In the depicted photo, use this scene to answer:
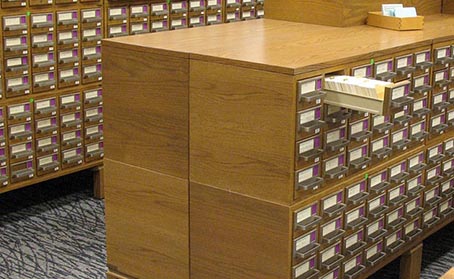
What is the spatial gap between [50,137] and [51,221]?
0.44 metres

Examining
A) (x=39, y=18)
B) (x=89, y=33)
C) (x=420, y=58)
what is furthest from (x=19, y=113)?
(x=420, y=58)

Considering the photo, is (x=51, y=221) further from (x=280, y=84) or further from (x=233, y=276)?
(x=280, y=84)

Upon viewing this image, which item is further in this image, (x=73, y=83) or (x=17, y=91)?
(x=73, y=83)

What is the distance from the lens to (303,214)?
2.41 m

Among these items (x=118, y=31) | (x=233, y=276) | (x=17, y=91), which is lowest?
(x=233, y=276)

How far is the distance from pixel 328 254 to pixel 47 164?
6.44ft

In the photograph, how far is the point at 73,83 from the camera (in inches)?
162

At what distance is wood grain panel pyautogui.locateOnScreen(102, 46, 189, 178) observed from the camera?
254 cm

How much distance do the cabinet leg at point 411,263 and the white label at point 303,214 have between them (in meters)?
0.96

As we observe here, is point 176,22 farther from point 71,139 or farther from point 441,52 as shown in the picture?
point 441,52

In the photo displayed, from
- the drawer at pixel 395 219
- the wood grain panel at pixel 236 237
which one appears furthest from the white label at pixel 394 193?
the wood grain panel at pixel 236 237

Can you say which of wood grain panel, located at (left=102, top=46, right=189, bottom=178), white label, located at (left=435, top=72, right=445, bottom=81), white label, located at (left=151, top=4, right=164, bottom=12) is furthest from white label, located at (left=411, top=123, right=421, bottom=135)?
white label, located at (left=151, top=4, right=164, bottom=12)

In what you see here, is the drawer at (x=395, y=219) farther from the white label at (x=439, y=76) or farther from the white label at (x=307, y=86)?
the white label at (x=307, y=86)

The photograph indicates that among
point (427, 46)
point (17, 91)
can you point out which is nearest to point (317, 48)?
point (427, 46)
